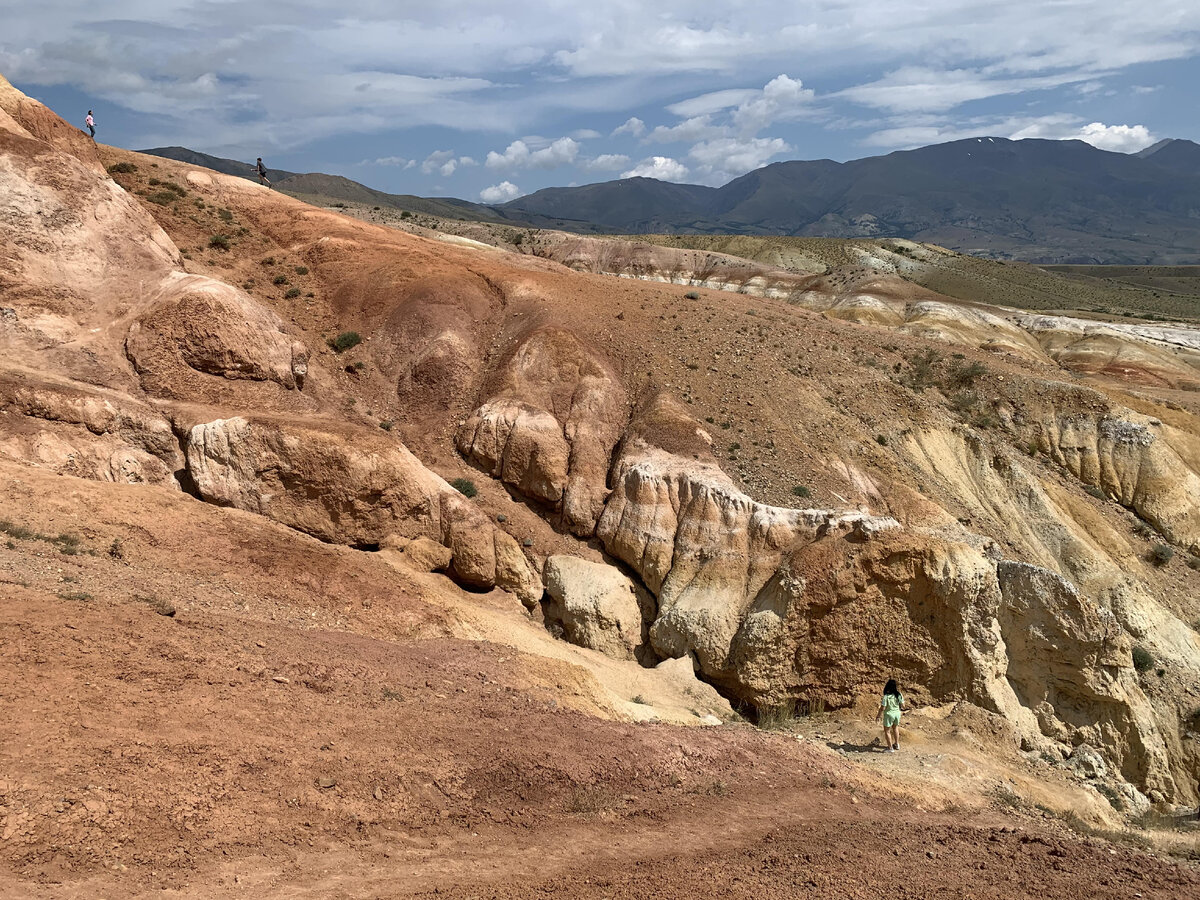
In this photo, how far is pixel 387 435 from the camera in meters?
20.3

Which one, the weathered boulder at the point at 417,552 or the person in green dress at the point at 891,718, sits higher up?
the weathered boulder at the point at 417,552

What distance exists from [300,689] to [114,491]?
701 cm

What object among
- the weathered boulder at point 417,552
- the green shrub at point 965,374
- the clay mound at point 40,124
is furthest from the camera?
the green shrub at point 965,374

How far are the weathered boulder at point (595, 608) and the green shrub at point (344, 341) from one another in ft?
35.4

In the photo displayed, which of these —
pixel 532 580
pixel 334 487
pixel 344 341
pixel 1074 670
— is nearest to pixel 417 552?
pixel 334 487

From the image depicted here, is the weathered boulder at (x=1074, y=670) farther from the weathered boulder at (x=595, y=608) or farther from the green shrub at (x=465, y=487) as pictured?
the green shrub at (x=465, y=487)

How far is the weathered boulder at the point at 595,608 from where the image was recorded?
20422mm

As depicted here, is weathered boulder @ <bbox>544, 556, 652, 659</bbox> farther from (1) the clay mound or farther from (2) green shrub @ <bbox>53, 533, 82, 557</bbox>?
(1) the clay mound

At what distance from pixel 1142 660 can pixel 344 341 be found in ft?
83.8

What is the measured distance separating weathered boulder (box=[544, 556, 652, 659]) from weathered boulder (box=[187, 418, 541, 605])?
1.96 metres

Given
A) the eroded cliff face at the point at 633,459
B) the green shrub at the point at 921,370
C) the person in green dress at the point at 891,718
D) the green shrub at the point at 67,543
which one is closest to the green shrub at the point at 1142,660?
the eroded cliff face at the point at 633,459

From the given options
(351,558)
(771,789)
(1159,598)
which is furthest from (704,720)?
(1159,598)

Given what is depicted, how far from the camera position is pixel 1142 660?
21.7m

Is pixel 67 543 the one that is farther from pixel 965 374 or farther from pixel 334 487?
pixel 965 374
